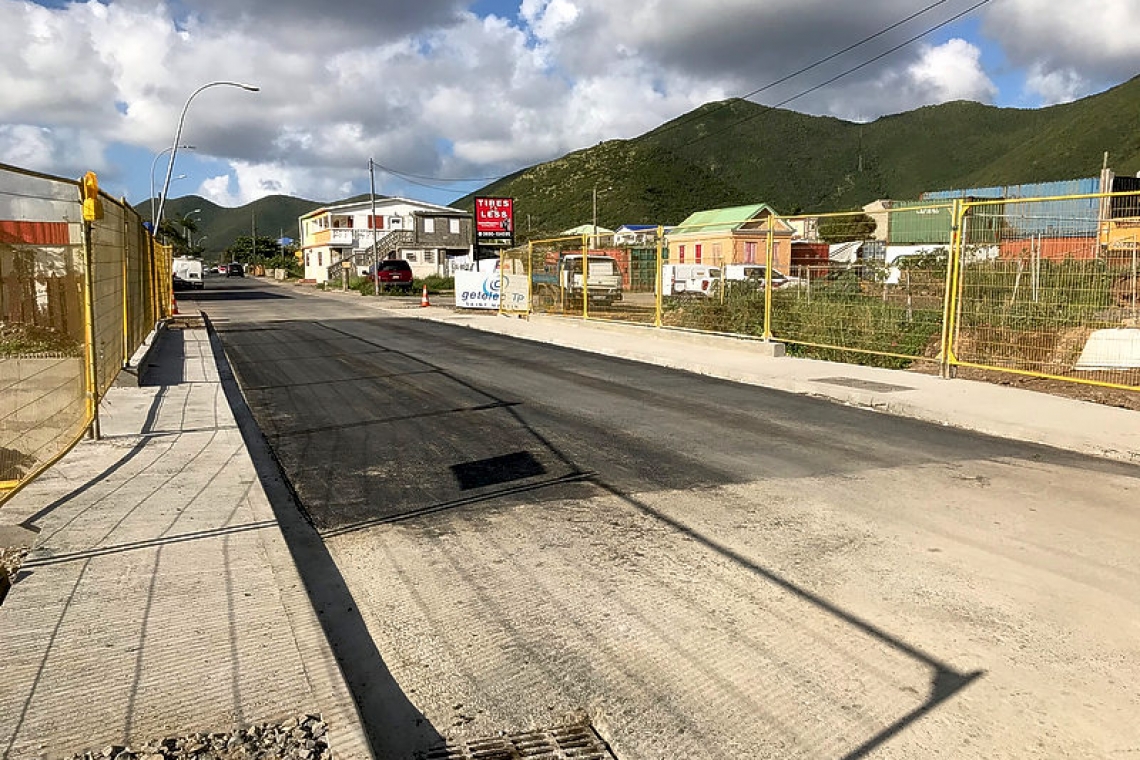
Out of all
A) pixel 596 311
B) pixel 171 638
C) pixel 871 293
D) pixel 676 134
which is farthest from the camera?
pixel 676 134

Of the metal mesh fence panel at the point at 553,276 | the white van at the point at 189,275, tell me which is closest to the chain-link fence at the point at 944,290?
the metal mesh fence panel at the point at 553,276

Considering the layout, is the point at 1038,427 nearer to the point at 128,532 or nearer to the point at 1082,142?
the point at 128,532

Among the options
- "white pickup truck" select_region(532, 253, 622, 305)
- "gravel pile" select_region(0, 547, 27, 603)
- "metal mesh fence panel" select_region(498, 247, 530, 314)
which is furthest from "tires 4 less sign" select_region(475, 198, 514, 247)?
"gravel pile" select_region(0, 547, 27, 603)

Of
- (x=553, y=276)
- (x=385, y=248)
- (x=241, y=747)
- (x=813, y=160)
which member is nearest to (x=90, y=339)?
(x=241, y=747)

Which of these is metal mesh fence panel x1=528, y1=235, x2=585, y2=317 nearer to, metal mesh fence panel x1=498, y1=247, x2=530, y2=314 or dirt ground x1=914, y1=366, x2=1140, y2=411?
metal mesh fence panel x1=498, y1=247, x2=530, y2=314

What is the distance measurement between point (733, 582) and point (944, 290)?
906 centimetres

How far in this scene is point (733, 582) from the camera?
448 cm

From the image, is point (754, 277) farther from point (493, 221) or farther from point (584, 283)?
point (493, 221)

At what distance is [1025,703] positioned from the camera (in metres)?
3.27

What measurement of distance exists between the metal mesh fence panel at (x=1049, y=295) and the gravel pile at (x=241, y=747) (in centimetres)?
937

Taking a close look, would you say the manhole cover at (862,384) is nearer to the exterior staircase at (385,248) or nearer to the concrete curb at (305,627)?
the concrete curb at (305,627)

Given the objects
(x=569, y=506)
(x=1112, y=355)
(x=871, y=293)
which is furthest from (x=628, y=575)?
(x=871, y=293)

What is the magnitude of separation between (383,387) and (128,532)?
6.63m

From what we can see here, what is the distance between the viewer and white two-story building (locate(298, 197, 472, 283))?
227 feet
